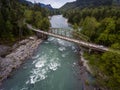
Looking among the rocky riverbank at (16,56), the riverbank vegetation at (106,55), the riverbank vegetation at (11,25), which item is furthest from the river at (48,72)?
the riverbank vegetation at (11,25)

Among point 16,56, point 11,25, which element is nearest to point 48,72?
point 16,56

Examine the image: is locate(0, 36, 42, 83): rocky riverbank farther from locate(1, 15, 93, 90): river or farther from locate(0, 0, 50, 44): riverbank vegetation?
locate(0, 0, 50, 44): riverbank vegetation

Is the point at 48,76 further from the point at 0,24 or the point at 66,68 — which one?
the point at 0,24

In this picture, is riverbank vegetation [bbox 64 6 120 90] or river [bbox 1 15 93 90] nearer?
riverbank vegetation [bbox 64 6 120 90]

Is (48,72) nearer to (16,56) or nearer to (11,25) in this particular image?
(16,56)

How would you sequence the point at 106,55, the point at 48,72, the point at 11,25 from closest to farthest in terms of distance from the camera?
1. the point at 106,55
2. the point at 48,72
3. the point at 11,25

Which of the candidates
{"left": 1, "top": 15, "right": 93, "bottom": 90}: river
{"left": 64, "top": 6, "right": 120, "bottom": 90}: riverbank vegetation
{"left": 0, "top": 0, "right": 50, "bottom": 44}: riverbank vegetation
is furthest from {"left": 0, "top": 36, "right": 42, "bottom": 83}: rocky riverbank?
{"left": 64, "top": 6, "right": 120, "bottom": 90}: riverbank vegetation

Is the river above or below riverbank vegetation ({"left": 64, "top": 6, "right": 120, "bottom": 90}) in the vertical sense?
below
